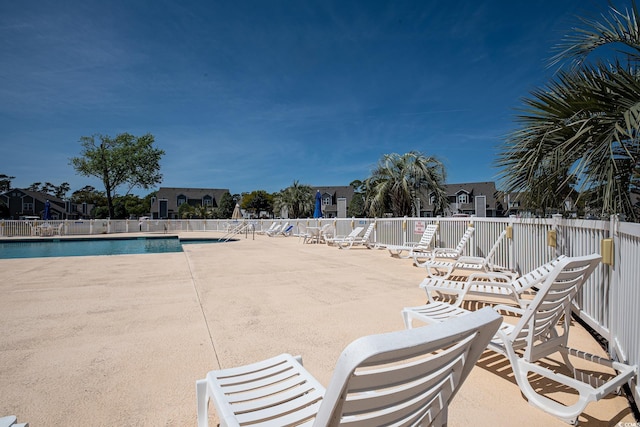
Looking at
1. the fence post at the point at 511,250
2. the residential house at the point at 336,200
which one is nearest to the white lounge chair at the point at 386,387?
the fence post at the point at 511,250

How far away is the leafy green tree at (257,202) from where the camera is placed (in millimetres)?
54281

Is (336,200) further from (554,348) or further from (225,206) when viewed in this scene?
(554,348)

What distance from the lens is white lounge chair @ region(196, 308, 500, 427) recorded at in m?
0.80

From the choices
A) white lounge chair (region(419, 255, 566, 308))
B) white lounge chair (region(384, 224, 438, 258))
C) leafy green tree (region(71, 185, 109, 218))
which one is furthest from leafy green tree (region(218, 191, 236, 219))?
white lounge chair (region(419, 255, 566, 308))

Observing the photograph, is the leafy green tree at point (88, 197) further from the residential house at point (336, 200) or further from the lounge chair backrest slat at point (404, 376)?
the lounge chair backrest slat at point (404, 376)

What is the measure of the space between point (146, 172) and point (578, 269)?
128 ft

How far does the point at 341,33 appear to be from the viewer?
1739cm

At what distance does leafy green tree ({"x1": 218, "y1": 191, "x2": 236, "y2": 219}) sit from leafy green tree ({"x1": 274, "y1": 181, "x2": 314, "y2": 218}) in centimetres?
1444

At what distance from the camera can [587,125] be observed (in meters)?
4.13

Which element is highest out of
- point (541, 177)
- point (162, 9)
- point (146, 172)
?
point (162, 9)

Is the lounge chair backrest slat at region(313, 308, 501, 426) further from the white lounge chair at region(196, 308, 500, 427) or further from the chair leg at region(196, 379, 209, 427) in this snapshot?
the chair leg at region(196, 379, 209, 427)

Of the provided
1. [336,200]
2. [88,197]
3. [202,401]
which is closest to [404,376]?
[202,401]

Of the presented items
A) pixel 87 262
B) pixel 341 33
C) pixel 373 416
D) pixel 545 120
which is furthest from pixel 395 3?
pixel 373 416

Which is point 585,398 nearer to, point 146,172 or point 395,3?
point 395,3
